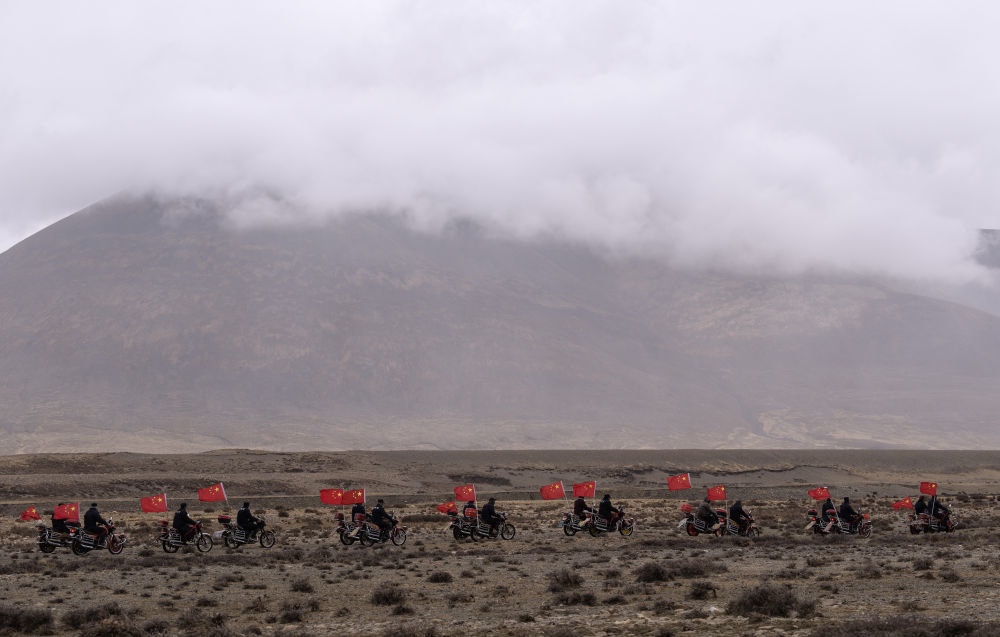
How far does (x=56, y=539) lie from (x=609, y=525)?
16.9 metres

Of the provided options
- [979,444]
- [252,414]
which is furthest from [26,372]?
[979,444]

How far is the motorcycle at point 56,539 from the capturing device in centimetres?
2977

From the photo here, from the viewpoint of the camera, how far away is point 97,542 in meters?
29.7

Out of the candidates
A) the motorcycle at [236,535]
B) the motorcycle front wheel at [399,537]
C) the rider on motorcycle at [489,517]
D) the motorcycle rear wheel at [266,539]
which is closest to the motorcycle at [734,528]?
the rider on motorcycle at [489,517]

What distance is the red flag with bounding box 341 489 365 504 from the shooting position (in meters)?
35.8

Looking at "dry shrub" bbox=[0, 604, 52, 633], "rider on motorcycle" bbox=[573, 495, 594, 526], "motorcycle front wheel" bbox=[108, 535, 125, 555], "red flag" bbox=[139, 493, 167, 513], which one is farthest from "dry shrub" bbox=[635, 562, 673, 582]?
"red flag" bbox=[139, 493, 167, 513]

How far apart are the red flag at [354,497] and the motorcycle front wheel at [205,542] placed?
5719 millimetres

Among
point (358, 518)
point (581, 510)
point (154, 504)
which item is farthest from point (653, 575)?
point (154, 504)

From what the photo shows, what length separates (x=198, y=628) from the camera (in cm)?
1719

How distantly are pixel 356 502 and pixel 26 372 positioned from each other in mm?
170871

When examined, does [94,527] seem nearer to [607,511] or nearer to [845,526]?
[607,511]

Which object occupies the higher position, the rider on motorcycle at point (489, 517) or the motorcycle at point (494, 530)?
the rider on motorcycle at point (489, 517)

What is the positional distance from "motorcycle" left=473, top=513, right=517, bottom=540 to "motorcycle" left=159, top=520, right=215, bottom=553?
834cm

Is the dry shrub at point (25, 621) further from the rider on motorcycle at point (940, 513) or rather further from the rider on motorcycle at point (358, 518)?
the rider on motorcycle at point (940, 513)
